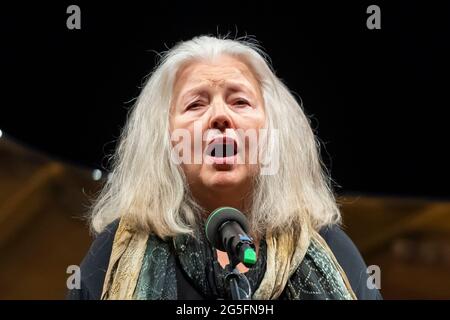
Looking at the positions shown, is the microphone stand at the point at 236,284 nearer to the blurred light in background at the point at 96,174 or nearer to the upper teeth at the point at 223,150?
the upper teeth at the point at 223,150

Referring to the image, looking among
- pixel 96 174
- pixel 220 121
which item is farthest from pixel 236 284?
pixel 96 174

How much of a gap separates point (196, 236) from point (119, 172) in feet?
0.91

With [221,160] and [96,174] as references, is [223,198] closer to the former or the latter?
[221,160]

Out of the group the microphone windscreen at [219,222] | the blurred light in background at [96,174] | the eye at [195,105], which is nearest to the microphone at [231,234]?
the microphone windscreen at [219,222]

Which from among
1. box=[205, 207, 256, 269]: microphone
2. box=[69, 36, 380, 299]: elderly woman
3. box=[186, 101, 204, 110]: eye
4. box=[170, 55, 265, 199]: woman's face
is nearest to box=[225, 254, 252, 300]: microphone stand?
box=[205, 207, 256, 269]: microphone

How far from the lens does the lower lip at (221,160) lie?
1172mm

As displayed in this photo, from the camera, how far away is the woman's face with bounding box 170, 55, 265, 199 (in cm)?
118

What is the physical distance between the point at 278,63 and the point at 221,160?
0.72 metres

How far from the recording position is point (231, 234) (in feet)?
2.99

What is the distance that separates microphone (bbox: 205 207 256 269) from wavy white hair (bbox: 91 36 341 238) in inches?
10.3

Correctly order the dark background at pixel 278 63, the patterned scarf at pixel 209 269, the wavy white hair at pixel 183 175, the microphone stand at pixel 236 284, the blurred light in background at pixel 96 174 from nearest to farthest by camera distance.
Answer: the microphone stand at pixel 236 284, the patterned scarf at pixel 209 269, the wavy white hair at pixel 183 175, the dark background at pixel 278 63, the blurred light in background at pixel 96 174

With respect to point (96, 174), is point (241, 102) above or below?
above
